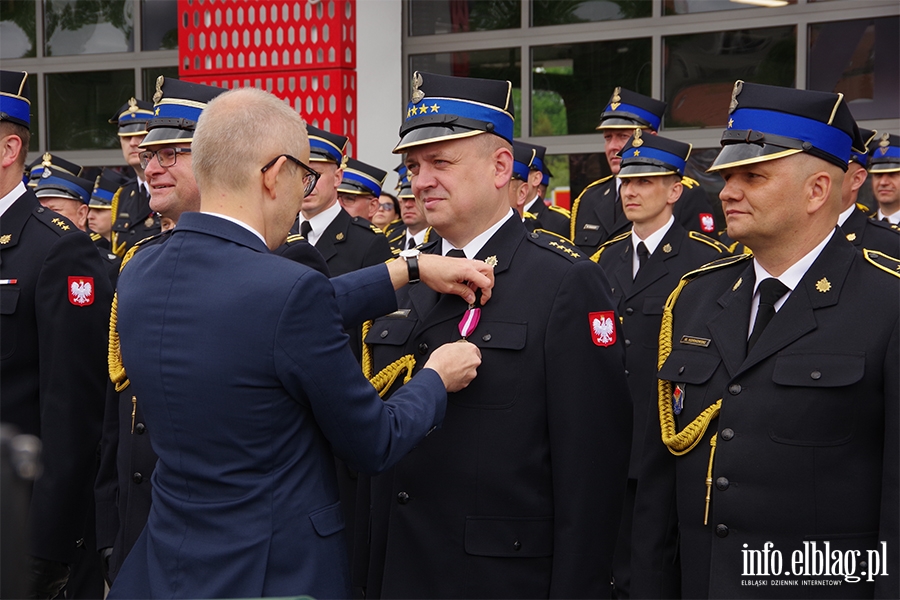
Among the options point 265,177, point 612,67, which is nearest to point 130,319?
point 265,177

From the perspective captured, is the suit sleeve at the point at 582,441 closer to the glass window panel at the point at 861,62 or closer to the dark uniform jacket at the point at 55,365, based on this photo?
the dark uniform jacket at the point at 55,365

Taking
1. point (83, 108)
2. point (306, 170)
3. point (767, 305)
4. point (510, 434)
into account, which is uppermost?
point (83, 108)

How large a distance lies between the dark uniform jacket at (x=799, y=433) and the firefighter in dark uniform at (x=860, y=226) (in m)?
2.84

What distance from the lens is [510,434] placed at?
8.46 feet

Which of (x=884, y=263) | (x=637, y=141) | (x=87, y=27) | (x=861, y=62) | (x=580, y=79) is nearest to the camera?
(x=884, y=263)

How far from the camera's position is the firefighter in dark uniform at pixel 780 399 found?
7.63ft

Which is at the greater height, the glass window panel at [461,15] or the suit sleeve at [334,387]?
the glass window panel at [461,15]

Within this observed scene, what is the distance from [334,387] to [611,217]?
17.2 feet

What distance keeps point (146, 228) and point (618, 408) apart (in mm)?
4728

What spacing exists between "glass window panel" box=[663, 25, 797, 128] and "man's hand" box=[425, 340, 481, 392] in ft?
22.4

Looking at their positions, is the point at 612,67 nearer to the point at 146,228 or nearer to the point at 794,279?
the point at 146,228

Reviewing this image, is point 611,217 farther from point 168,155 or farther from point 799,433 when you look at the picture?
point 799,433

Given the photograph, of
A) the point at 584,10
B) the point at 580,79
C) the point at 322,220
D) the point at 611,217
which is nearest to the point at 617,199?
the point at 611,217

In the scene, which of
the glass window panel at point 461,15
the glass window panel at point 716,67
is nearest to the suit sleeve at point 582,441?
the glass window panel at point 716,67
